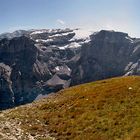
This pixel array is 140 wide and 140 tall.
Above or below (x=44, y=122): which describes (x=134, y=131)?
above

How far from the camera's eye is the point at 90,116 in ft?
139

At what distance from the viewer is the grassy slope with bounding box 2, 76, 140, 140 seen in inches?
1449

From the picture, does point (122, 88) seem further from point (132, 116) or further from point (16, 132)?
point (16, 132)

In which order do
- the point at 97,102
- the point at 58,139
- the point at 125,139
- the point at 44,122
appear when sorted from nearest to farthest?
the point at 125,139, the point at 58,139, the point at 44,122, the point at 97,102

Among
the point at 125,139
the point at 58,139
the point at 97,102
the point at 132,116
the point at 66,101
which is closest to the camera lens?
the point at 125,139

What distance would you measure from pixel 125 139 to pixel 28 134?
403 inches

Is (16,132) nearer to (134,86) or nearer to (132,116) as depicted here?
(132,116)

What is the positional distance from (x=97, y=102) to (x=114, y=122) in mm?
9768

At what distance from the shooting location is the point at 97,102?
48.4m

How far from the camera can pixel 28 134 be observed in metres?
37.7

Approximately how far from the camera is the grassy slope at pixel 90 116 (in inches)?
1449

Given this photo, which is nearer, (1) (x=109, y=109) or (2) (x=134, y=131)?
(2) (x=134, y=131)

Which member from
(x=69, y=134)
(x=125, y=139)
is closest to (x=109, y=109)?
(x=69, y=134)

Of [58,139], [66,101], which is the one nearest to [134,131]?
[58,139]
